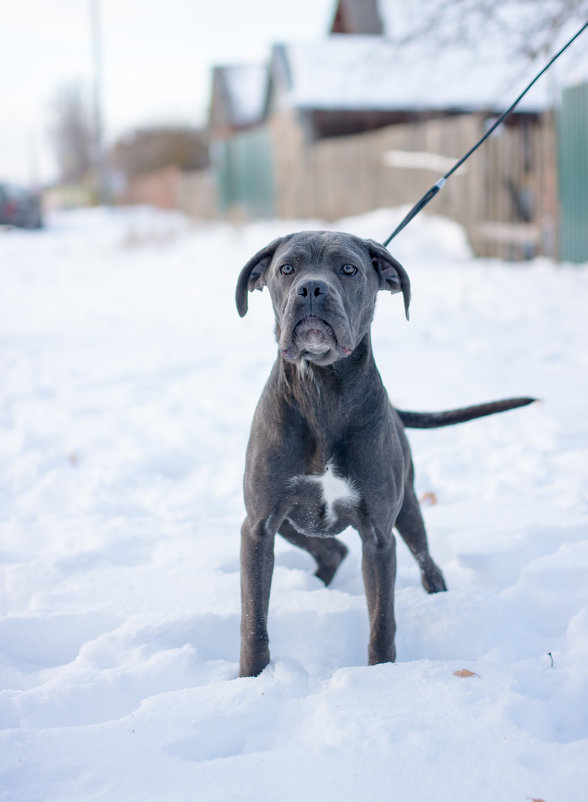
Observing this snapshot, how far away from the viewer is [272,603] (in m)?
3.15

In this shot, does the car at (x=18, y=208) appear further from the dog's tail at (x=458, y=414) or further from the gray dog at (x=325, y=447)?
the gray dog at (x=325, y=447)

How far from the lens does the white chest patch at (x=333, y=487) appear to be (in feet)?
8.55

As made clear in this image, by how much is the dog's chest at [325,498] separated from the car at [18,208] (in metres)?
26.2

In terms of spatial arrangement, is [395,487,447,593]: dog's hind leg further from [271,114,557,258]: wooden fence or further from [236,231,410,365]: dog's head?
[271,114,557,258]: wooden fence

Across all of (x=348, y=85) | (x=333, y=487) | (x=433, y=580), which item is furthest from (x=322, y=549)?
(x=348, y=85)

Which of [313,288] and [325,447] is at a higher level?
[313,288]

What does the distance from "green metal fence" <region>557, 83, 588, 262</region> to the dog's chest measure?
875 cm

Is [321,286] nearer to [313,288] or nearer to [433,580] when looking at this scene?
[313,288]

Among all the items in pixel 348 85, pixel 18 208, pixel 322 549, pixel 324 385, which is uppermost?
pixel 348 85

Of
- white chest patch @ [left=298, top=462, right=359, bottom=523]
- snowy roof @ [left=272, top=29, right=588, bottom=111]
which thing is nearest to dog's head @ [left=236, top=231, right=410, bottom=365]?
white chest patch @ [left=298, top=462, right=359, bottom=523]

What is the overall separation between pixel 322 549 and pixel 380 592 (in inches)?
26.4

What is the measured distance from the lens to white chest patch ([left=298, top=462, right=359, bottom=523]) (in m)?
2.61

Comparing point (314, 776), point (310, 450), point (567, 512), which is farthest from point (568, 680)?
point (567, 512)

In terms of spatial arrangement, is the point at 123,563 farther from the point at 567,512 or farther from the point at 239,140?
the point at 239,140
